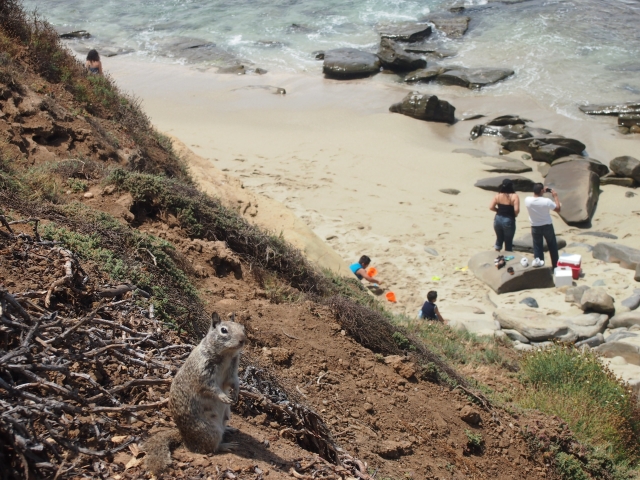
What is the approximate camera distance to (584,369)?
8.02m

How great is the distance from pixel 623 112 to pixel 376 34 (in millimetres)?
12748

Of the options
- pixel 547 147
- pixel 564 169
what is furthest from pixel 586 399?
pixel 547 147

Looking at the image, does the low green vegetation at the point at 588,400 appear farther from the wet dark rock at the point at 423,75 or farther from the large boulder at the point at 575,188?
the wet dark rock at the point at 423,75

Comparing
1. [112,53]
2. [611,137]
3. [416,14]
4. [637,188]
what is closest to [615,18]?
[416,14]

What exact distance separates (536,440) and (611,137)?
15090 millimetres

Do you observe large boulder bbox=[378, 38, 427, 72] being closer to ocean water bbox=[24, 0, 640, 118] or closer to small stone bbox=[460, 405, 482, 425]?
ocean water bbox=[24, 0, 640, 118]

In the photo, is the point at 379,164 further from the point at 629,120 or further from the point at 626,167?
the point at 629,120

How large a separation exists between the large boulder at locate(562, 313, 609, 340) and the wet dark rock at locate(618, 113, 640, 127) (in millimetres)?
10970

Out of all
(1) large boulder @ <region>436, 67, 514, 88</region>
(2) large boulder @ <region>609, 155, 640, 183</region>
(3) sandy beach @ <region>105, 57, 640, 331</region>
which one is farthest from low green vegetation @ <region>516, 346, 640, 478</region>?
(1) large boulder @ <region>436, 67, 514, 88</region>

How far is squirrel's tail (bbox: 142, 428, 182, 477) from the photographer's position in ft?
11.6

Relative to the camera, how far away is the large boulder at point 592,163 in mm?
16344

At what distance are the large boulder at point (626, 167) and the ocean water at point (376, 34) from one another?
4671mm

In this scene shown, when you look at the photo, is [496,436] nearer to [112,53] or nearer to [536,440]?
[536,440]

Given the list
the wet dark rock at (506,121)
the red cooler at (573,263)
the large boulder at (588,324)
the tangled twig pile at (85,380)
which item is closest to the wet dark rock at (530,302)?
the large boulder at (588,324)
